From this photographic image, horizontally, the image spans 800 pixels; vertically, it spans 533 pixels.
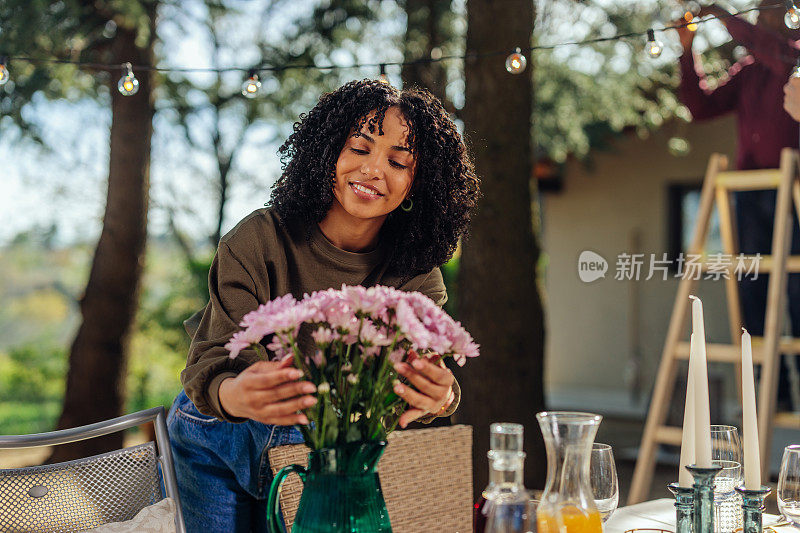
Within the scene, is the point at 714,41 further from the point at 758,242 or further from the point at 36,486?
the point at 36,486

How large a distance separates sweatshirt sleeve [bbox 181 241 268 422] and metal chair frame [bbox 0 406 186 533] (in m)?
0.19

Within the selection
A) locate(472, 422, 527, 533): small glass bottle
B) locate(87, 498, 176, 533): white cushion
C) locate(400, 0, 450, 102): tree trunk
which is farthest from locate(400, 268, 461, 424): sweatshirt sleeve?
locate(400, 0, 450, 102): tree trunk

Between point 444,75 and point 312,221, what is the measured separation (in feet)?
12.2

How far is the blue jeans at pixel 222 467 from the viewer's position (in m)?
1.60

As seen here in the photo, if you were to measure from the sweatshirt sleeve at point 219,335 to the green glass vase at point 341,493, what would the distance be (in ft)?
0.95

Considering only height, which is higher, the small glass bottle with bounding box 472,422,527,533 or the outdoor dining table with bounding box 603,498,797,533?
the small glass bottle with bounding box 472,422,527,533

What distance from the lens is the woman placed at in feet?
5.02

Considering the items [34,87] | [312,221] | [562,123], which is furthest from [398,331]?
[562,123]

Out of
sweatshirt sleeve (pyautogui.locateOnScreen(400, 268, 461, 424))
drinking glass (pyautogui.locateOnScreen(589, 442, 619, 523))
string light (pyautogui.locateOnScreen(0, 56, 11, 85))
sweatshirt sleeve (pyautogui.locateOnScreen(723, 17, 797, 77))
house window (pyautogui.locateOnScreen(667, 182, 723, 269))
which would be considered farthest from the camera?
house window (pyautogui.locateOnScreen(667, 182, 723, 269))

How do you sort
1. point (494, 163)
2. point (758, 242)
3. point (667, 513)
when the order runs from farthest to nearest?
point (494, 163), point (758, 242), point (667, 513)

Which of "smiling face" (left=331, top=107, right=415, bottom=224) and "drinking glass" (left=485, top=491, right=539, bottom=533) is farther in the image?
"smiling face" (left=331, top=107, right=415, bottom=224)

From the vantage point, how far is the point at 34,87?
183 inches

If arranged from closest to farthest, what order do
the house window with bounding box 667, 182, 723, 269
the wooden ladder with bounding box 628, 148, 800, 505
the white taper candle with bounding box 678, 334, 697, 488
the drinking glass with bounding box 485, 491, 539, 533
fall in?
the drinking glass with bounding box 485, 491, 539, 533, the white taper candle with bounding box 678, 334, 697, 488, the wooden ladder with bounding box 628, 148, 800, 505, the house window with bounding box 667, 182, 723, 269

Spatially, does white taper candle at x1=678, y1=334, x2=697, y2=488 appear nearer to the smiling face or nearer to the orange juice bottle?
the orange juice bottle
